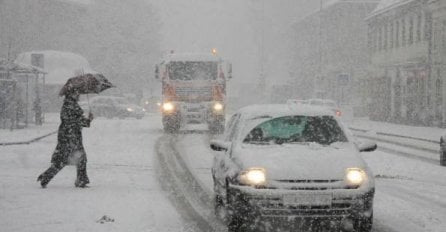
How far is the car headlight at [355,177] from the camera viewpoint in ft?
26.2

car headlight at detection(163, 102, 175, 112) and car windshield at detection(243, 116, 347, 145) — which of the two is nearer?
car windshield at detection(243, 116, 347, 145)

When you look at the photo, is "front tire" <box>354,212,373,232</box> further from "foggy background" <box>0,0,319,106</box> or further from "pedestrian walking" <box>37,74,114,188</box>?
"foggy background" <box>0,0,319,106</box>

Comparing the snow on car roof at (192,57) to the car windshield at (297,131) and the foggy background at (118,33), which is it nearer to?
the car windshield at (297,131)

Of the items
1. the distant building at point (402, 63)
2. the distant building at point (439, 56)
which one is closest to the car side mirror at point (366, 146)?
the distant building at point (439, 56)

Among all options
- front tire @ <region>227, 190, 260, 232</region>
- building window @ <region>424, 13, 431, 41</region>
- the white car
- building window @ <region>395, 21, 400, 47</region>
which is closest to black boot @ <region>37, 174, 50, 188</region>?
the white car

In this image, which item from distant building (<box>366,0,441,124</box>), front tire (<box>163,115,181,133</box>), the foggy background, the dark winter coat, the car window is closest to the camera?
the car window

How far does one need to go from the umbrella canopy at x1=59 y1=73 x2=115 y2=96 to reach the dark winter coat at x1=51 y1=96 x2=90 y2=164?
0.50 feet

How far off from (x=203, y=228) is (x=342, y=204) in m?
1.78

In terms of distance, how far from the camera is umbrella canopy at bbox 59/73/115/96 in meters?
12.1

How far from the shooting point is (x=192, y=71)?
2742 centimetres

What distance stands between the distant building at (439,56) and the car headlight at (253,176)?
109 feet

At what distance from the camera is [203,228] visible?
8.71 m

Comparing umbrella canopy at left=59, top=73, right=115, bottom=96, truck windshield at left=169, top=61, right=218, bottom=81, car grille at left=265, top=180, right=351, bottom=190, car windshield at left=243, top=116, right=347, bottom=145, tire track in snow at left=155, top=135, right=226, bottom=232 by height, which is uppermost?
truck windshield at left=169, top=61, right=218, bottom=81

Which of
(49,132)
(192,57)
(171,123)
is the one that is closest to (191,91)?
(192,57)
